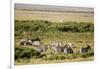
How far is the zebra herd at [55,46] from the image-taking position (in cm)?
195

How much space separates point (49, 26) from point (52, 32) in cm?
7

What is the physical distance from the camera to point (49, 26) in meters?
2.01

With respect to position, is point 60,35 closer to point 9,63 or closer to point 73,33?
point 73,33

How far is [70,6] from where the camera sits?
207 cm

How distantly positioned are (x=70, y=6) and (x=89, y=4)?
0.75 ft

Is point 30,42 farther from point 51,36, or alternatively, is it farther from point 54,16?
point 54,16

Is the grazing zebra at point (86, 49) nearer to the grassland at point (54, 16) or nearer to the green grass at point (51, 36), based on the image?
the green grass at point (51, 36)

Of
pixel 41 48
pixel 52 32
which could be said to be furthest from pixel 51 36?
pixel 41 48

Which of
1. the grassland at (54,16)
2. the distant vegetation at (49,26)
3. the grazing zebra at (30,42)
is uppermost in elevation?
the grassland at (54,16)

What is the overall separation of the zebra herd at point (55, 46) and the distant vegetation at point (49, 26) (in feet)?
0.36

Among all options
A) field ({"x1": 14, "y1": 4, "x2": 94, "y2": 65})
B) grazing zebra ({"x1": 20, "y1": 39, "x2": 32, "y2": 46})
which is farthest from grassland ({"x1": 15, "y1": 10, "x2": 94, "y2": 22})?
grazing zebra ({"x1": 20, "y1": 39, "x2": 32, "y2": 46})

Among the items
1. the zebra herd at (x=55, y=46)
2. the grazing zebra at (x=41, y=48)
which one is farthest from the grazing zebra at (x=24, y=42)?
the grazing zebra at (x=41, y=48)

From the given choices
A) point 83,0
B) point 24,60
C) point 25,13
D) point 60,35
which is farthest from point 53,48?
point 83,0

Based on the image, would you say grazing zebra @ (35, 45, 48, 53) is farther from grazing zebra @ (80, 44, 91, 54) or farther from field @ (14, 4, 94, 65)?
grazing zebra @ (80, 44, 91, 54)
